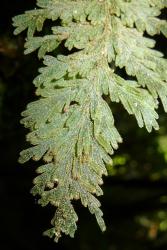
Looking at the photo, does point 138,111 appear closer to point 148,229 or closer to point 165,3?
point 165,3

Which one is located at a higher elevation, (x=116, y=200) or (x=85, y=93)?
(x=85, y=93)

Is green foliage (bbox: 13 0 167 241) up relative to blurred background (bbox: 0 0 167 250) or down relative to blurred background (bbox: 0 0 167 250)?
up

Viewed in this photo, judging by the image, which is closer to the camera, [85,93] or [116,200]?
[85,93]

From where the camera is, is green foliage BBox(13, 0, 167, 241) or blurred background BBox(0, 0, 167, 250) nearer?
green foliage BBox(13, 0, 167, 241)

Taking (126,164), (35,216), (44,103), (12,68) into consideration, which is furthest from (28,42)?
(35,216)
